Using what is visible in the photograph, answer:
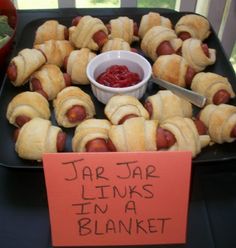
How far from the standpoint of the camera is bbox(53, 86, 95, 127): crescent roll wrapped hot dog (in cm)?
109

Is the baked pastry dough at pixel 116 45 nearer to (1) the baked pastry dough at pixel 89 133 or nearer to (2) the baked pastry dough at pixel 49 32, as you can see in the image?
(2) the baked pastry dough at pixel 49 32

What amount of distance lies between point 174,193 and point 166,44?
66cm

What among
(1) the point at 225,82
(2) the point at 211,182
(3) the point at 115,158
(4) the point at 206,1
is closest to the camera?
(3) the point at 115,158

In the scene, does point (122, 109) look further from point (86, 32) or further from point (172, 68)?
point (86, 32)

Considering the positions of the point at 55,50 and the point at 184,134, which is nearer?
the point at 184,134

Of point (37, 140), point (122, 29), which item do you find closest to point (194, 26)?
point (122, 29)

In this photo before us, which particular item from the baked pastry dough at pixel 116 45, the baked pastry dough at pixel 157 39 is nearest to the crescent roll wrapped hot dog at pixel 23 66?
the baked pastry dough at pixel 116 45

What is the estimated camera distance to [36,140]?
0.98m

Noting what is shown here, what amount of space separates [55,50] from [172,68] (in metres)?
0.40

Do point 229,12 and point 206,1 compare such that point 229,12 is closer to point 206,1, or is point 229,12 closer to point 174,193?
point 206,1

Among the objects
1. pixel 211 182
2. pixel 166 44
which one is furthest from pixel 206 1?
pixel 211 182

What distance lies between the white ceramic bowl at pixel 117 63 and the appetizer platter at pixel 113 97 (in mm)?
35

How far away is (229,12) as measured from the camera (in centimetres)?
180

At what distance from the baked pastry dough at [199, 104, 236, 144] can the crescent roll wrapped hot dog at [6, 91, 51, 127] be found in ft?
1.54
